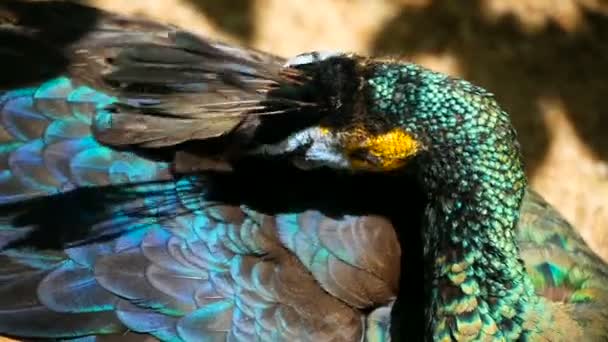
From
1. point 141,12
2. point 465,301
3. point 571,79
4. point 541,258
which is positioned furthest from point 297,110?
point 571,79

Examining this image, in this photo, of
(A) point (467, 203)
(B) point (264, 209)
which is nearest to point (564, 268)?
(A) point (467, 203)

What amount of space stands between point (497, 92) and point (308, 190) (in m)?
2.03

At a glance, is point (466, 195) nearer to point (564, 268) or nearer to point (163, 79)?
point (564, 268)

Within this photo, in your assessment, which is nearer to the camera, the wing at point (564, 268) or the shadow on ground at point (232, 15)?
the wing at point (564, 268)

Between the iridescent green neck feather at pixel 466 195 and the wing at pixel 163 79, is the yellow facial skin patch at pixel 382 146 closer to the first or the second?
the iridescent green neck feather at pixel 466 195

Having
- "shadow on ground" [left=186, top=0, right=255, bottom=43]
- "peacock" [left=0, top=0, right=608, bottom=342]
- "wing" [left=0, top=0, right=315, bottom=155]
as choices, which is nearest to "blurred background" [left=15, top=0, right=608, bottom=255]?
"shadow on ground" [left=186, top=0, right=255, bottom=43]

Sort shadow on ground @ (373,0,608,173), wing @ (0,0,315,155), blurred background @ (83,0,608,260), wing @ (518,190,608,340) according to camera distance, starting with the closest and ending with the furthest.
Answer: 1. wing @ (0,0,315,155)
2. wing @ (518,190,608,340)
3. blurred background @ (83,0,608,260)
4. shadow on ground @ (373,0,608,173)

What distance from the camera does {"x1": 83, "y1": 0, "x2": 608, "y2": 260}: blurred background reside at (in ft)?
15.2

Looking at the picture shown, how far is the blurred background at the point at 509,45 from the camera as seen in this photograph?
4621 mm

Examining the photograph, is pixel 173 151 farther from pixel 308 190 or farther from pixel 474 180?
pixel 474 180

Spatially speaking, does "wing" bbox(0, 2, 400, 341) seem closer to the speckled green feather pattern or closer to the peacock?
the peacock

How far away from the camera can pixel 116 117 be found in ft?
9.57

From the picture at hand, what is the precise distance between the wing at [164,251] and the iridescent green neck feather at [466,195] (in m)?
0.19

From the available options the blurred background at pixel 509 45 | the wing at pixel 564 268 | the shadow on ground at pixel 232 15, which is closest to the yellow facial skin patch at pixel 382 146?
the wing at pixel 564 268
